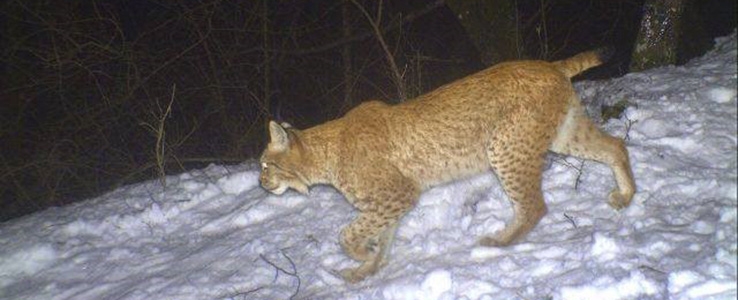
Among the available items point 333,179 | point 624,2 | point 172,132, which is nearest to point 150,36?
point 172,132

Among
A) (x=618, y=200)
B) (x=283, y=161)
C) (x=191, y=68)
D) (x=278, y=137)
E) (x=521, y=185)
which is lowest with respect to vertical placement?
(x=618, y=200)

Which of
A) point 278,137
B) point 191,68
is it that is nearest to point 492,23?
point 278,137

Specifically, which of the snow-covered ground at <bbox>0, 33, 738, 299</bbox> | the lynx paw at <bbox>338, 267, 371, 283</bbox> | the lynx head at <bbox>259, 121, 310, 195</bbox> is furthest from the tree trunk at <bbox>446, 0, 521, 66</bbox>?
the lynx paw at <bbox>338, 267, 371, 283</bbox>

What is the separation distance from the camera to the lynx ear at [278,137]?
4.47 metres

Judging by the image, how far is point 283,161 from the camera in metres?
4.71

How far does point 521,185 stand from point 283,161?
177 cm

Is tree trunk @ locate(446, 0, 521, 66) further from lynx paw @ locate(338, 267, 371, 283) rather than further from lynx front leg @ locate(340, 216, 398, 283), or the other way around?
lynx paw @ locate(338, 267, 371, 283)

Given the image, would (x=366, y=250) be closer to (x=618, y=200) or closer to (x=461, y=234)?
(x=461, y=234)

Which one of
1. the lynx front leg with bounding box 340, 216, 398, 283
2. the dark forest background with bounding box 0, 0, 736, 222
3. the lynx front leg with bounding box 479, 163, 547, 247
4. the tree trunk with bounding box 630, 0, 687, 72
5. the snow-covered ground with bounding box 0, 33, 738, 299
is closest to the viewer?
the snow-covered ground with bounding box 0, 33, 738, 299

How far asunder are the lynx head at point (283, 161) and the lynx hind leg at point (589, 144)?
1871 mm

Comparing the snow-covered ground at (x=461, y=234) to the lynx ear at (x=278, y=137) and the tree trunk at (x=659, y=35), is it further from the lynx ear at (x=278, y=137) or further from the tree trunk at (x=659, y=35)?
the lynx ear at (x=278, y=137)

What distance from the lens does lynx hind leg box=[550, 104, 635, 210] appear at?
4.27 metres

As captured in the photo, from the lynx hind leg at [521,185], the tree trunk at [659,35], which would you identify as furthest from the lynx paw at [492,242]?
the tree trunk at [659,35]

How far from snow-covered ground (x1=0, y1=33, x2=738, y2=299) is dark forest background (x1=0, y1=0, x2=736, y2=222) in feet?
5.66
